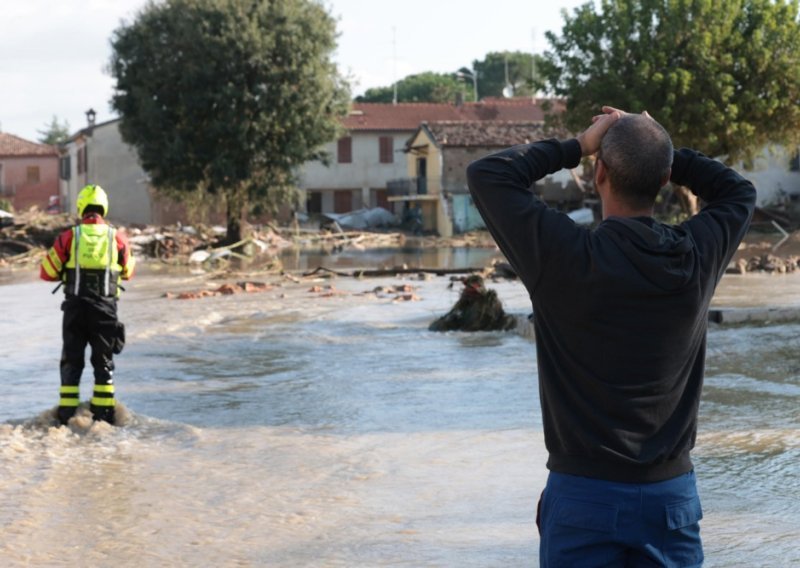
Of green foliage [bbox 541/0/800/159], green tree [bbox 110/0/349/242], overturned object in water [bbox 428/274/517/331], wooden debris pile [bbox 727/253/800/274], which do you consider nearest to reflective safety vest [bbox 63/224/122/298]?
overturned object in water [bbox 428/274/517/331]

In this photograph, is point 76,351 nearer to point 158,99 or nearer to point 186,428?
point 186,428

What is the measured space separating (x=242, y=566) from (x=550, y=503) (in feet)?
10.3

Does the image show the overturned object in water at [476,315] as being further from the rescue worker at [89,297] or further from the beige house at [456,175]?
the beige house at [456,175]

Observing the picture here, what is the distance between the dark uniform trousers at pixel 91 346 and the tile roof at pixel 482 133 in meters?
52.7

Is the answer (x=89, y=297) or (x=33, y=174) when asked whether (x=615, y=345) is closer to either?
(x=89, y=297)

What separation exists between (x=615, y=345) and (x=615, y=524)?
0.43 metres

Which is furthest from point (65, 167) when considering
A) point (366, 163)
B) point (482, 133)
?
point (482, 133)

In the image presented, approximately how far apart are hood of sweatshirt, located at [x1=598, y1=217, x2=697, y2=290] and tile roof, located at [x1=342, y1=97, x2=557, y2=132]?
70.5m

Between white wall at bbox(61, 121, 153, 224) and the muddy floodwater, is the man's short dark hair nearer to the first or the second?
the muddy floodwater

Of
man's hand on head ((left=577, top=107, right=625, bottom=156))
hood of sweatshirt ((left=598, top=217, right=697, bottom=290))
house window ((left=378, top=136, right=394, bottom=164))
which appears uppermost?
house window ((left=378, top=136, right=394, bottom=164))

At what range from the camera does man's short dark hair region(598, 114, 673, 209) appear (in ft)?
9.82

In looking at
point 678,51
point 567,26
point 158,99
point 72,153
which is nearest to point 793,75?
point 678,51

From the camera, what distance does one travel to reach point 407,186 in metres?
66.2

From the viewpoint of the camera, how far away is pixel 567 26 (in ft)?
122
